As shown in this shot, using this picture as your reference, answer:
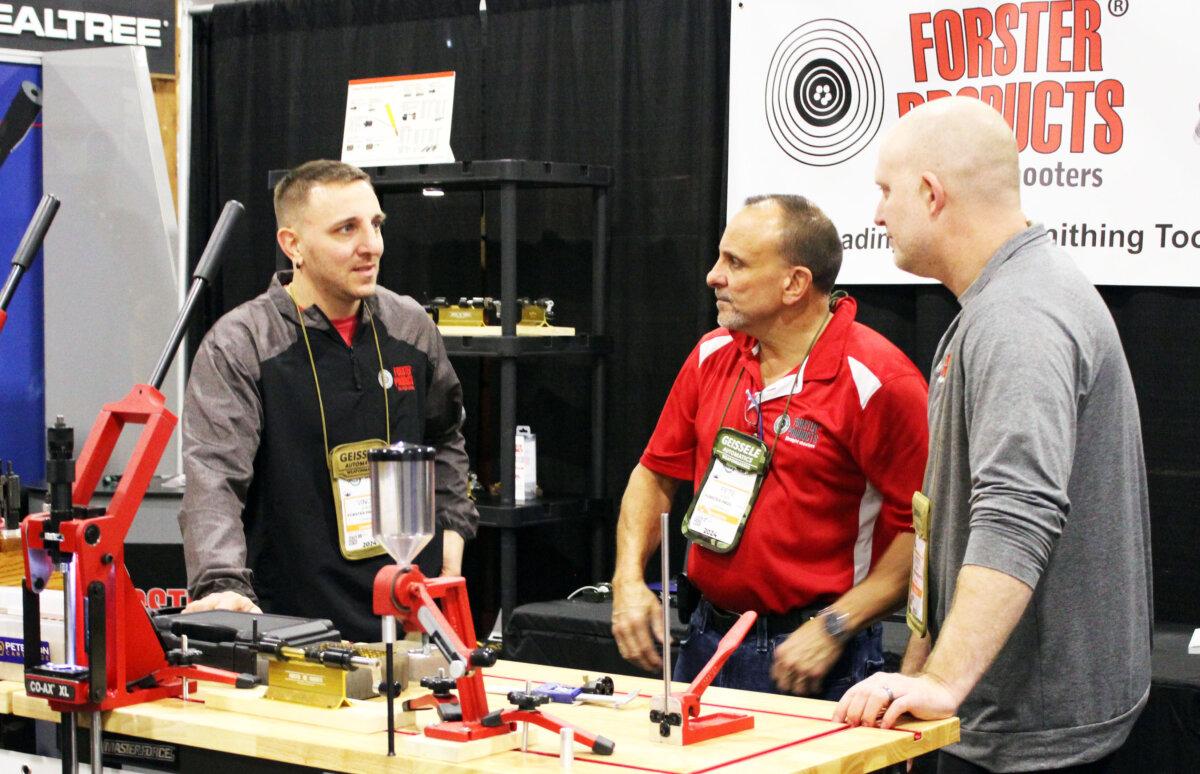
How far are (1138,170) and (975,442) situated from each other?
2.07 meters

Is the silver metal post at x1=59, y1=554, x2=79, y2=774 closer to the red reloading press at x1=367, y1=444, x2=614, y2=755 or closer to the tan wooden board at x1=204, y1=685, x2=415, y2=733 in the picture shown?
the tan wooden board at x1=204, y1=685, x2=415, y2=733

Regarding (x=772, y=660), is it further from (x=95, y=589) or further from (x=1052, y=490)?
(x=95, y=589)

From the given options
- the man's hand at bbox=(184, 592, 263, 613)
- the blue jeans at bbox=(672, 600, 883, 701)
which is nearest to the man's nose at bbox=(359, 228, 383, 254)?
the man's hand at bbox=(184, 592, 263, 613)

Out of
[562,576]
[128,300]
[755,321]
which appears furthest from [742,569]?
[128,300]

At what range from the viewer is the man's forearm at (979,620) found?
1.99m

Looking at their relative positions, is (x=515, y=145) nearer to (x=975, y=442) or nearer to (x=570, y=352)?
(x=570, y=352)

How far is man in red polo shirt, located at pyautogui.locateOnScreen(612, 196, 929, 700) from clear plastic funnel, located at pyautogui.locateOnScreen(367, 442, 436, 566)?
86 centimetres

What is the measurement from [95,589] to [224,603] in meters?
0.48

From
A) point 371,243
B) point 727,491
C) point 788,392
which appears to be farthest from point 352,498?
point 788,392

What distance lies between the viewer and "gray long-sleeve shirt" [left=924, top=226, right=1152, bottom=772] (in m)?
2.03

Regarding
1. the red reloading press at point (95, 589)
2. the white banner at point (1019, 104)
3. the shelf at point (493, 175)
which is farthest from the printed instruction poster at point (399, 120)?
the red reloading press at point (95, 589)

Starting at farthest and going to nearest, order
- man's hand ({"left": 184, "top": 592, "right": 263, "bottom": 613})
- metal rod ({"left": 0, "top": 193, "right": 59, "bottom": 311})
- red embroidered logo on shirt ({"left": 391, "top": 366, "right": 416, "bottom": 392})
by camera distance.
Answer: metal rod ({"left": 0, "top": 193, "right": 59, "bottom": 311}), red embroidered logo on shirt ({"left": 391, "top": 366, "right": 416, "bottom": 392}), man's hand ({"left": 184, "top": 592, "right": 263, "bottom": 613})

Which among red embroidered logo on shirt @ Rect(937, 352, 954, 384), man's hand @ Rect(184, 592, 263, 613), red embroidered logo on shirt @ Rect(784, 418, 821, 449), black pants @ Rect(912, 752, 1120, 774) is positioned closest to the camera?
black pants @ Rect(912, 752, 1120, 774)

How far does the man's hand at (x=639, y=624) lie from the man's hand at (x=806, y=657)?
0.28 meters
